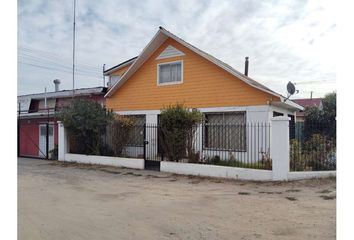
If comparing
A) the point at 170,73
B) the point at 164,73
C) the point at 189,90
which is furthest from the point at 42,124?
the point at 189,90

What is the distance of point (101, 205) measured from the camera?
7.66 metres

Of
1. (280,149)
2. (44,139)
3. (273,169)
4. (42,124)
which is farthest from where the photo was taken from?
(42,124)

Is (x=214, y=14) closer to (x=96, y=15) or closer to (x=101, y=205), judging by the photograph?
(x=96, y=15)

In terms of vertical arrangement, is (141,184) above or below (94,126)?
below

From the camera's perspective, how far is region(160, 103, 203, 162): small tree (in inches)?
516

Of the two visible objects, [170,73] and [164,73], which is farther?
[164,73]

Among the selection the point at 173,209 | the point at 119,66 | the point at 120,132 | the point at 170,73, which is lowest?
the point at 173,209

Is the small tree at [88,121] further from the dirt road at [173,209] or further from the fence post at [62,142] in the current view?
the dirt road at [173,209]

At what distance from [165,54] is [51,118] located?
A: 882 centimetres

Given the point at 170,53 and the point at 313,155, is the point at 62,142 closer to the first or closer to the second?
the point at 170,53

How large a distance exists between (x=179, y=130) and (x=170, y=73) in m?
4.62

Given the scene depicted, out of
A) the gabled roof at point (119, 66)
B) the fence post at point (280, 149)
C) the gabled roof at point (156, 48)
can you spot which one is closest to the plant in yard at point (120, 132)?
the gabled roof at point (156, 48)

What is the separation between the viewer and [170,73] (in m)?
16.9

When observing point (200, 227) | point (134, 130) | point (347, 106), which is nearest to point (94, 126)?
point (134, 130)
